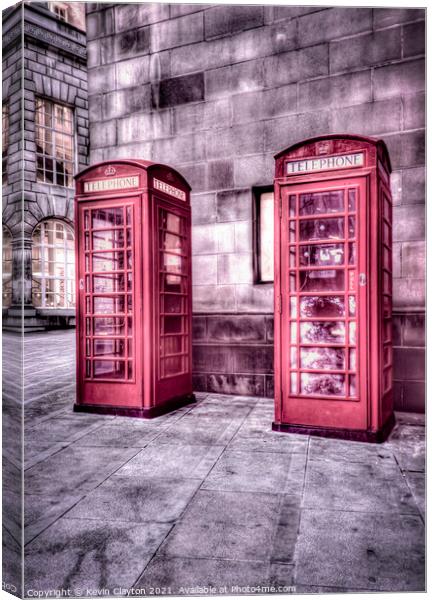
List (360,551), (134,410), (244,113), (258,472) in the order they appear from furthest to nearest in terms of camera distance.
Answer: (244,113), (134,410), (258,472), (360,551)

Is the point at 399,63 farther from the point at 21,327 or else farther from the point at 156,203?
the point at 21,327

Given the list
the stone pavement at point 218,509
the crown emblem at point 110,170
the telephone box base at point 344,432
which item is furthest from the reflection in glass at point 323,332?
the crown emblem at point 110,170

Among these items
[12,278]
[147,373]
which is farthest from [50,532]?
[147,373]

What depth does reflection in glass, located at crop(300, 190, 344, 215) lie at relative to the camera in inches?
158

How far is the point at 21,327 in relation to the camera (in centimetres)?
211

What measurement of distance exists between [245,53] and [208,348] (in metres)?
3.58

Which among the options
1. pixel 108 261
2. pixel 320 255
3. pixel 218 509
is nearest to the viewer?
pixel 218 509

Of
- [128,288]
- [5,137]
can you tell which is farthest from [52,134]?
[5,137]

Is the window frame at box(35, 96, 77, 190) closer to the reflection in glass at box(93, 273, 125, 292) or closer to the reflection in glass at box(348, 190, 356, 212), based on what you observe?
the reflection in glass at box(93, 273, 125, 292)

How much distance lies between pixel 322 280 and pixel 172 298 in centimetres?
173

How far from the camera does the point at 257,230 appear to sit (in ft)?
17.3

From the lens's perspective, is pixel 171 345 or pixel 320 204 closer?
pixel 320 204

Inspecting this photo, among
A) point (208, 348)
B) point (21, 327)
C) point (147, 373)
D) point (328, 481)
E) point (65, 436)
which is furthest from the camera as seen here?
point (208, 348)

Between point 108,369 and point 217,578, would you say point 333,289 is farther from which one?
point 217,578
